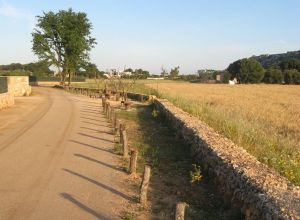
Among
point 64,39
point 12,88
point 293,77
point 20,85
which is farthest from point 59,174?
point 293,77

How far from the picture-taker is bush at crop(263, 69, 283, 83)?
102m

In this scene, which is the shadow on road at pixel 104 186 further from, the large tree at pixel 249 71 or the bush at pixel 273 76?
the large tree at pixel 249 71

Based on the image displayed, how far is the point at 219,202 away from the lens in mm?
7906

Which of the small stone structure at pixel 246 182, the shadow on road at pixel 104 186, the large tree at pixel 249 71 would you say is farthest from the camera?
the large tree at pixel 249 71

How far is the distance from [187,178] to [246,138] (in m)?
2.73

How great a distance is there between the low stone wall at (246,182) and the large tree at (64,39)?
5668 centimetres

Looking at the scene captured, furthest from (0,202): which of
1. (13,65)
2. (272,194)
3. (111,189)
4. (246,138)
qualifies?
(13,65)

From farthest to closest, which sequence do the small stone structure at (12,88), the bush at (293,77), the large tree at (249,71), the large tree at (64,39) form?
the large tree at (249,71) < the bush at (293,77) < the large tree at (64,39) < the small stone structure at (12,88)

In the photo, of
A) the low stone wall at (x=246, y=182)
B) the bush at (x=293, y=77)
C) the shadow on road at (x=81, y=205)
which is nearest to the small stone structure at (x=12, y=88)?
the low stone wall at (x=246, y=182)

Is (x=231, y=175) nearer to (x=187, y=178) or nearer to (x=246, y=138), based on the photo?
(x=187, y=178)

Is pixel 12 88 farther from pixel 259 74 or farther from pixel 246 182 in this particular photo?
pixel 259 74

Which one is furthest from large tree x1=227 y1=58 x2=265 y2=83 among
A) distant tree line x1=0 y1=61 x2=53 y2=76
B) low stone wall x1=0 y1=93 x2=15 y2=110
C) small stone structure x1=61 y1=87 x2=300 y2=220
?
small stone structure x1=61 y1=87 x2=300 y2=220

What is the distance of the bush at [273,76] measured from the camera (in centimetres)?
10231

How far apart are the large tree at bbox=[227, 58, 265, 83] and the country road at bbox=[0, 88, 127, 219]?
90.7m
